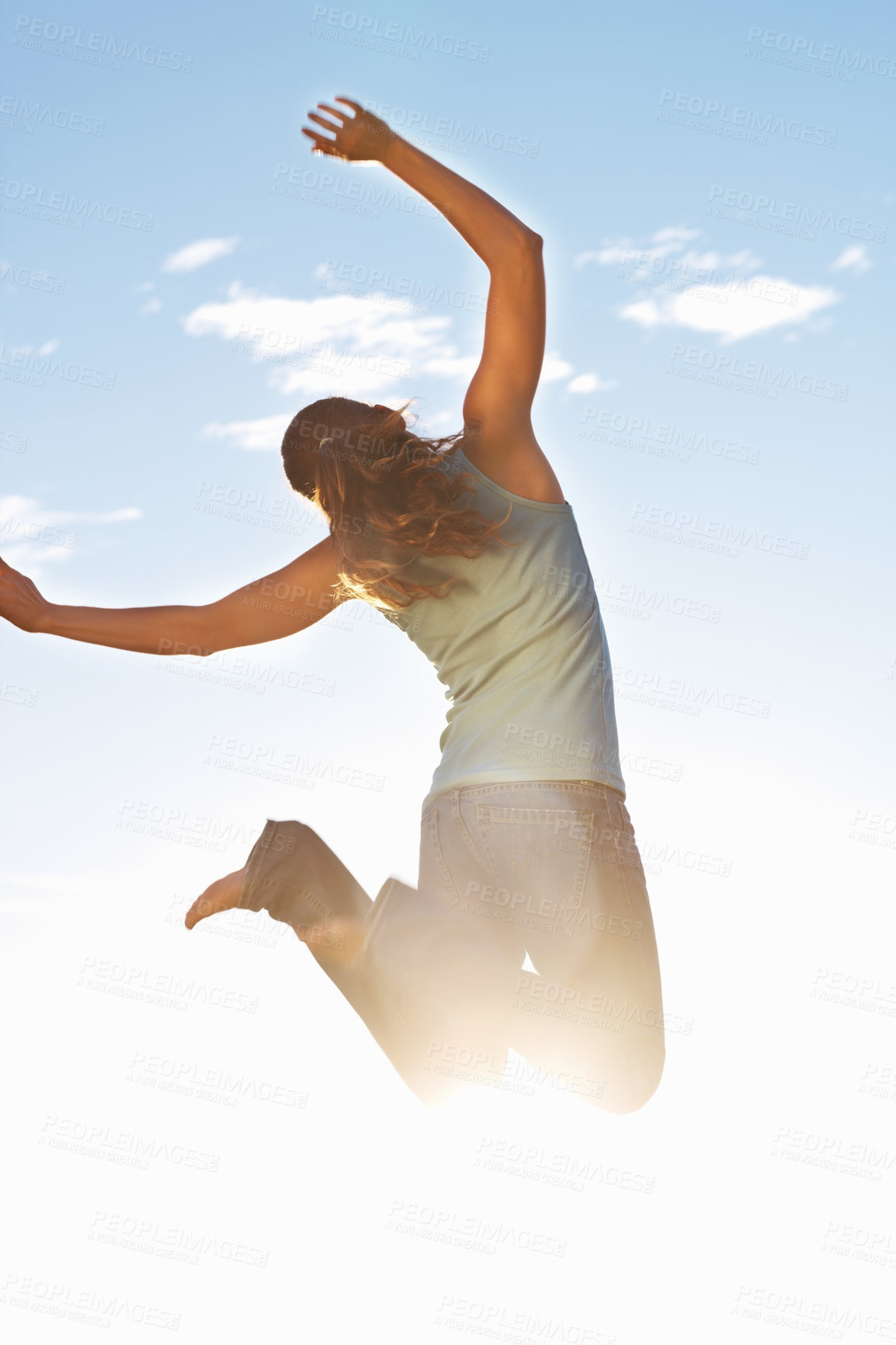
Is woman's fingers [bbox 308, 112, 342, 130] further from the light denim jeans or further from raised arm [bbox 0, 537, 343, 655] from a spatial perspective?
the light denim jeans

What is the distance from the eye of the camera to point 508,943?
3.24 metres

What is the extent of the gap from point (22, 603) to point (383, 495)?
110cm

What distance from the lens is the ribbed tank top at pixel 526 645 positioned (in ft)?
10.7

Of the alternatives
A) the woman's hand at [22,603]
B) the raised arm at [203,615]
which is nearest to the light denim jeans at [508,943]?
the raised arm at [203,615]

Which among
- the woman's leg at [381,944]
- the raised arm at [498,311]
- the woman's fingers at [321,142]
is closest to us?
the woman's leg at [381,944]

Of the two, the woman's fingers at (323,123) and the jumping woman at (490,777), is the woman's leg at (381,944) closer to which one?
the jumping woman at (490,777)

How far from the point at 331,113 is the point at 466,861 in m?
1.96

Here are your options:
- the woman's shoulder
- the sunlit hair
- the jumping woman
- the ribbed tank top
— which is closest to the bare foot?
the jumping woman

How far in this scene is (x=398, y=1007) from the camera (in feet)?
10.4

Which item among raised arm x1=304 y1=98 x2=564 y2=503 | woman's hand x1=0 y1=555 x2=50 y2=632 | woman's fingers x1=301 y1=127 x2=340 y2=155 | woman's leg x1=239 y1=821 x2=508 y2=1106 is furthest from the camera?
woman's hand x1=0 y1=555 x2=50 y2=632

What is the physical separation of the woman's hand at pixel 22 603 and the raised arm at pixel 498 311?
1.28 m

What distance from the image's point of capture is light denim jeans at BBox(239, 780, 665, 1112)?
3145 millimetres

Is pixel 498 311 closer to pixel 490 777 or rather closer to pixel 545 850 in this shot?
pixel 490 777

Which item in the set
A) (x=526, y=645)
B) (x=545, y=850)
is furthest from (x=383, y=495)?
(x=545, y=850)
